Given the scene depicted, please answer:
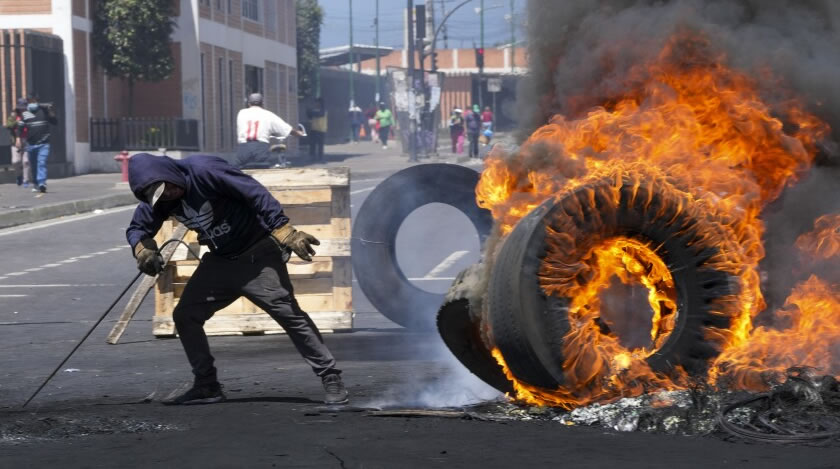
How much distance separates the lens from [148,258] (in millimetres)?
7461

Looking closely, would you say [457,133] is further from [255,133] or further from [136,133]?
[255,133]

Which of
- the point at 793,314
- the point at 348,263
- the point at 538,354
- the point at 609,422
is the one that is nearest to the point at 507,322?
the point at 538,354

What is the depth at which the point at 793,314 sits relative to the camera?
24.7 ft

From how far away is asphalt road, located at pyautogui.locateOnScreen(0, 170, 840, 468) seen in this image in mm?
5961

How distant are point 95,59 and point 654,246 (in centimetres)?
3299

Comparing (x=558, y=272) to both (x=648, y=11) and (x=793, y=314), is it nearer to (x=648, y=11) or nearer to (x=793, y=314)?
(x=793, y=314)

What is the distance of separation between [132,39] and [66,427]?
104 ft

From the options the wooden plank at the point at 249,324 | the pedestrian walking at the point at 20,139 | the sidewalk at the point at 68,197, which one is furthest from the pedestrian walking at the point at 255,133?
the pedestrian walking at the point at 20,139

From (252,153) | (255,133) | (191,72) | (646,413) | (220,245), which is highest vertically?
(191,72)

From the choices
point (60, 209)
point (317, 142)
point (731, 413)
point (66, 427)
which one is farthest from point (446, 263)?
point (317, 142)

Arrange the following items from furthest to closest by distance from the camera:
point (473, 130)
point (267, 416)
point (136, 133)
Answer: point (473, 130) → point (136, 133) → point (267, 416)

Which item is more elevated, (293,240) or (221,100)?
(221,100)

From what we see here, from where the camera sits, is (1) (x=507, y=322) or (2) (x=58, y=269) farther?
(2) (x=58, y=269)

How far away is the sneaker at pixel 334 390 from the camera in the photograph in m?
7.36
